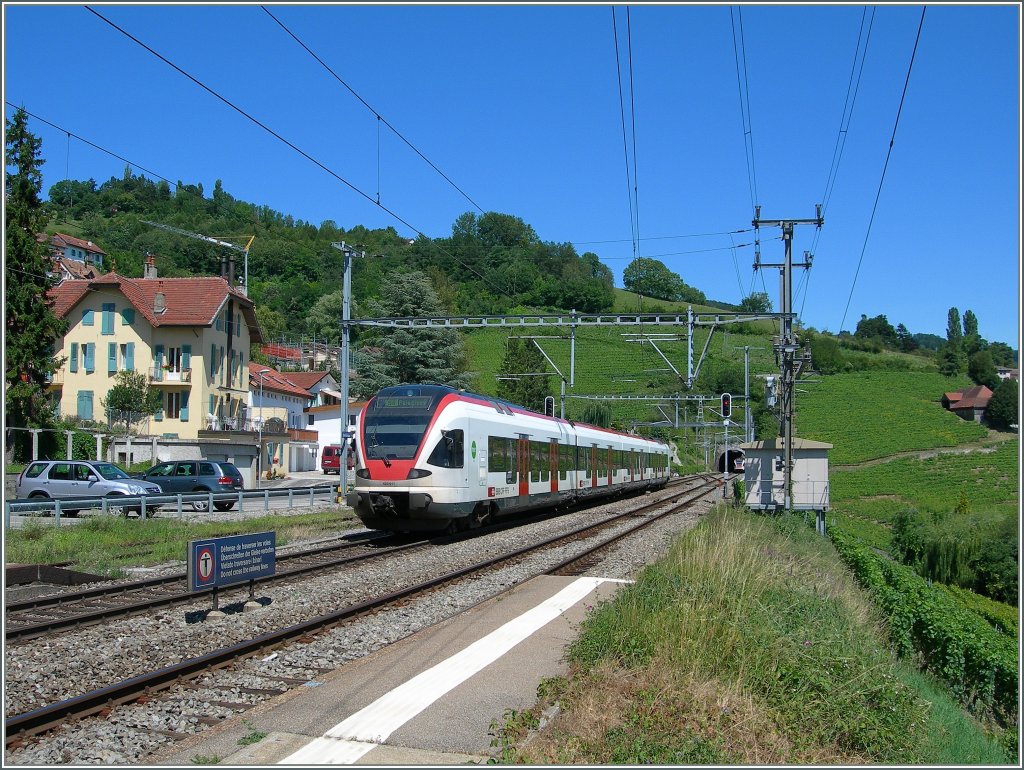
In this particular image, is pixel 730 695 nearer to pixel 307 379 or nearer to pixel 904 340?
pixel 307 379

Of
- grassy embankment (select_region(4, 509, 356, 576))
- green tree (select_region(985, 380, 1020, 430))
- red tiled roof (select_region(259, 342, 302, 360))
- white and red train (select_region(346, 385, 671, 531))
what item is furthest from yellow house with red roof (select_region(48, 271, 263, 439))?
green tree (select_region(985, 380, 1020, 430))

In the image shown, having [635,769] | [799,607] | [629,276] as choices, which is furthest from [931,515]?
[635,769]

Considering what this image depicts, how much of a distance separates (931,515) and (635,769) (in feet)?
163

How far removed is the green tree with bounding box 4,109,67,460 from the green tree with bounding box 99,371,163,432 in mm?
3989

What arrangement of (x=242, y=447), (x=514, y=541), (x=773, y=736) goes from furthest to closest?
1. (x=242, y=447)
2. (x=514, y=541)
3. (x=773, y=736)

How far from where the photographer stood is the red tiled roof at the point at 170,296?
159 ft

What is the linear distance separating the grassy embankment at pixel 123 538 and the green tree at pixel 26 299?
21.5 meters

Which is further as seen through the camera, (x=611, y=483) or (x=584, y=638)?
(x=611, y=483)

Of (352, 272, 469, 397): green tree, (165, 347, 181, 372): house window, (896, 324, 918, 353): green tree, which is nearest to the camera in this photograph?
(165, 347, 181, 372): house window

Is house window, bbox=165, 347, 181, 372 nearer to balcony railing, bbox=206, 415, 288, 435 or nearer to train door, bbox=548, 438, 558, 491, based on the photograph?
balcony railing, bbox=206, 415, 288, 435

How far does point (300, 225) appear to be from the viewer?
451 feet

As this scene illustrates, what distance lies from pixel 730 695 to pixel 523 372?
71.5 meters

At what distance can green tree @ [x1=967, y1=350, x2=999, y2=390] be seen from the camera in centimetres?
8431

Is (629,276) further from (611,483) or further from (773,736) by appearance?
(773,736)
